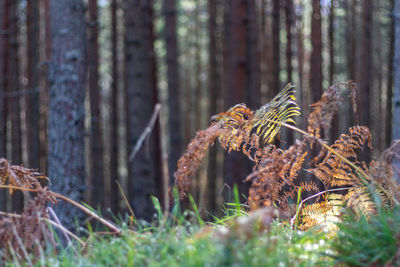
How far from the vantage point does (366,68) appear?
49.2ft

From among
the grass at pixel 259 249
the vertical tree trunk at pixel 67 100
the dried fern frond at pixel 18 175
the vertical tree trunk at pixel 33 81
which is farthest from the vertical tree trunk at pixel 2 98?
the grass at pixel 259 249

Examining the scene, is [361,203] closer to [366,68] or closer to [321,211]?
[321,211]

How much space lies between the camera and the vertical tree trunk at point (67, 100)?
14.8 ft

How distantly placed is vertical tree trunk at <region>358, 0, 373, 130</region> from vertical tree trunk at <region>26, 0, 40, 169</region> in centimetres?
997

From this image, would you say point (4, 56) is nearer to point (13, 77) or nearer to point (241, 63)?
point (13, 77)

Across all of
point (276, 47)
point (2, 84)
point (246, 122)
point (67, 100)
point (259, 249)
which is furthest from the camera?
point (276, 47)

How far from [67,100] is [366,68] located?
503 inches

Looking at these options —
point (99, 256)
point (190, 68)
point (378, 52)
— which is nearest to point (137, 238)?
point (99, 256)

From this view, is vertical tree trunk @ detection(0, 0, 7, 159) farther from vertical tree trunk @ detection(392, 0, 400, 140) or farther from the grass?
the grass

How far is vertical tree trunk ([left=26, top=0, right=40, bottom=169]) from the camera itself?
38.0 feet

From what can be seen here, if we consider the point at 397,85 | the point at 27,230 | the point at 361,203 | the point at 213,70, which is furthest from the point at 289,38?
the point at 27,230

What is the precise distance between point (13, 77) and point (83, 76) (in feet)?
26.5

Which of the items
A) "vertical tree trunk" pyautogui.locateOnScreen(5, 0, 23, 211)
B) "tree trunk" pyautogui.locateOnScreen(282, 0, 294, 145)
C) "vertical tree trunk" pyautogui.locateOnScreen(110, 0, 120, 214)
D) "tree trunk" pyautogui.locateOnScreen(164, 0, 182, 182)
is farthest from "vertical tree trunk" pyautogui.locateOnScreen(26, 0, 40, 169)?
"tree trunk" pyautogui.locateOnScreen(282, 0, 294, 145)

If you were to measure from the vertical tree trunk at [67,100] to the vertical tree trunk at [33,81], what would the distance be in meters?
7.32
